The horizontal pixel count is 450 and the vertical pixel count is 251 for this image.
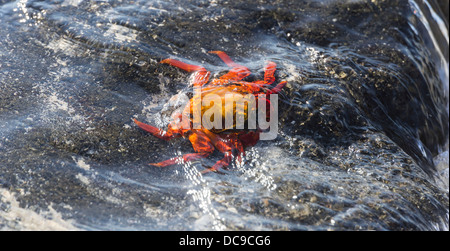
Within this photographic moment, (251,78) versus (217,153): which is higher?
(251,78)

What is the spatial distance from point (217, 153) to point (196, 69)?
3.10ft

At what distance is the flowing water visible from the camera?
2.36m

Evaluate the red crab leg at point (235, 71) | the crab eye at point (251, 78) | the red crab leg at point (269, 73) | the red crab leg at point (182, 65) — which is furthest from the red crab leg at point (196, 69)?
the red crab leg at point (269, 73)

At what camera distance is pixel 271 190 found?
8.34ft

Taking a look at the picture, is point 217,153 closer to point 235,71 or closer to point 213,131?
point 213,131

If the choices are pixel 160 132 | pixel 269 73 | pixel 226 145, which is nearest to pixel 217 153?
pixel 226 145

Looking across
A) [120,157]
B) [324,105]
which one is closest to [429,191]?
[324,105]

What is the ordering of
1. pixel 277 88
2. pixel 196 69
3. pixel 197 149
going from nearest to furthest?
pixel 197 149 < pixel 277 88 < pixel 196 69

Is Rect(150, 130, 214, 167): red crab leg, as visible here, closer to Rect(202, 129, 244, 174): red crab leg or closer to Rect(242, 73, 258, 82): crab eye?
Rect(202, 129, 244, 174): red crab leg

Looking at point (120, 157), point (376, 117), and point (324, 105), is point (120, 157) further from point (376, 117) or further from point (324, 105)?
point (376, 117)

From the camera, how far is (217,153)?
9.35 ft

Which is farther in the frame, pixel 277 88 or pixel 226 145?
pixel 277 88

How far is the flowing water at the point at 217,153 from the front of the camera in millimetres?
2357

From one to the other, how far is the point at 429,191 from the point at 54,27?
3681mm
